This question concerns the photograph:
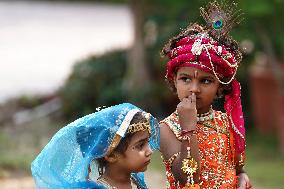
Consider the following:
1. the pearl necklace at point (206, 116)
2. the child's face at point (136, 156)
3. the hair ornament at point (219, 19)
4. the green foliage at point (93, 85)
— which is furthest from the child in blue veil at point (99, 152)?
the green foliage at point (93, 85)

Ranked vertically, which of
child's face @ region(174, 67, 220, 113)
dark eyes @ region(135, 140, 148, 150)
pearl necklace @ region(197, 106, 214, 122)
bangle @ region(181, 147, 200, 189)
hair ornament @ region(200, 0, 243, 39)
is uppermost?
hair ornament @ region(200, 0, 243, 39)

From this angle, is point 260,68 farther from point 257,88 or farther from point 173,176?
point 173,176

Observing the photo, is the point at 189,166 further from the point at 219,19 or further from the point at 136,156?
the point at 219,19

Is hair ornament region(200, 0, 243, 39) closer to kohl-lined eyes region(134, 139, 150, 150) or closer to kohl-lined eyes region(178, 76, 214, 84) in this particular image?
kohl-lined eyes region(178, 76, 214, 84)

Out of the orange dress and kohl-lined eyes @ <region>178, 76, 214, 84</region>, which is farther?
the orange dress

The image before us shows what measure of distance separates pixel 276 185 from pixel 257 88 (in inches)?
175

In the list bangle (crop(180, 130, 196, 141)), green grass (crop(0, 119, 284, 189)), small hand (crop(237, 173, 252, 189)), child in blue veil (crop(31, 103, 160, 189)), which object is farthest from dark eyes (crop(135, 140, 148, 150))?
green grass (crop(0, 119, 284, 189))

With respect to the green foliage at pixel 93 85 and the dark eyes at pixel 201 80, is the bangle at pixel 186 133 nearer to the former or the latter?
the dark eyes at pixel 201 80

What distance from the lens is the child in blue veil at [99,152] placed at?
4637 millimetres

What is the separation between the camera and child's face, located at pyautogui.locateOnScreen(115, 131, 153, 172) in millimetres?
4629

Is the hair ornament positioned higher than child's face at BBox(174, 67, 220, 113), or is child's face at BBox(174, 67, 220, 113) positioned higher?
the hair ornament

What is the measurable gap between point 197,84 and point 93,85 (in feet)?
39.7

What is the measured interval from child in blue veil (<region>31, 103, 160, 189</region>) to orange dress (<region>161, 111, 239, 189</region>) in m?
0.32

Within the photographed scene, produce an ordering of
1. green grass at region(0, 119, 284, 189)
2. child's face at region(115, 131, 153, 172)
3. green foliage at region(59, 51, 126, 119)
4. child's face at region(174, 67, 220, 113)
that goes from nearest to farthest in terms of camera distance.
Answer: child's face at region(115, 131, 153, 172) → child's face at region(174, 67, 220, 113) → green grass at region(0, 119, 284, 189) → green foliage at region(59, 51, 126, 119)
